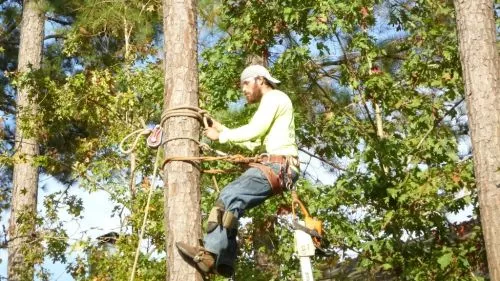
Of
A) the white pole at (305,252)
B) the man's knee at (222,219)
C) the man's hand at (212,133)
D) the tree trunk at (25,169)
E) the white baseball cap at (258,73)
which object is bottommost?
the white pole at (305,252)

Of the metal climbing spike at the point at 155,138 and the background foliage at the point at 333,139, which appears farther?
the background foliage at the point at 333,139

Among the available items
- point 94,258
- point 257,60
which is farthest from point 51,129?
point 257,60

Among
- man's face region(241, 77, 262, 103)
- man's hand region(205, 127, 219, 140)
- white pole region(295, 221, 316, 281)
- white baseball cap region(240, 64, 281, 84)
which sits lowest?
white pole region(295, 221, 316, 281)

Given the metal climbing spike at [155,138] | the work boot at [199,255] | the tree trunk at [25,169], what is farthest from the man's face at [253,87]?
the tree trunk at [25,169]

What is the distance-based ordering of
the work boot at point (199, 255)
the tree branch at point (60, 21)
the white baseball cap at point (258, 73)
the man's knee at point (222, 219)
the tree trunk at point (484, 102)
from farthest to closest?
1. the tree branch at point (60, 21)
2. the tree trunk at point (484, 102)
3. the white baseball cap at point (258, 73)
4. the man's knee at point (222, 219)
5. the work boot at point (199, 255)

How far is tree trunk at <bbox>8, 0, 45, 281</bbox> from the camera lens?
33.0 feet

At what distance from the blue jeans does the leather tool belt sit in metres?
0.03

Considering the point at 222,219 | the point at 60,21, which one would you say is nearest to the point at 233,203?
the point at 222,219

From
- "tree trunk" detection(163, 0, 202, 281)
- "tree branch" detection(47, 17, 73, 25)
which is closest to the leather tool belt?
"tree trunk" detection(163, 0, 202, 281)

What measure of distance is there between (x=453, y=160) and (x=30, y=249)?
6185 millimetres

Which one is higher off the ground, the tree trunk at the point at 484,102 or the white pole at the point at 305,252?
the tree trunk at the point at 484,102

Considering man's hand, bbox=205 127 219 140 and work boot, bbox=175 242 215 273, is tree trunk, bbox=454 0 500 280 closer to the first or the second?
man's hand, bbox=205 127 219 140

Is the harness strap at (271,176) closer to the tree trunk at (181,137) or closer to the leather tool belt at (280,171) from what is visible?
the leather tool belt at (280,171)

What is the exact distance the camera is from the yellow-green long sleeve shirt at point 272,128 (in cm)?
436
